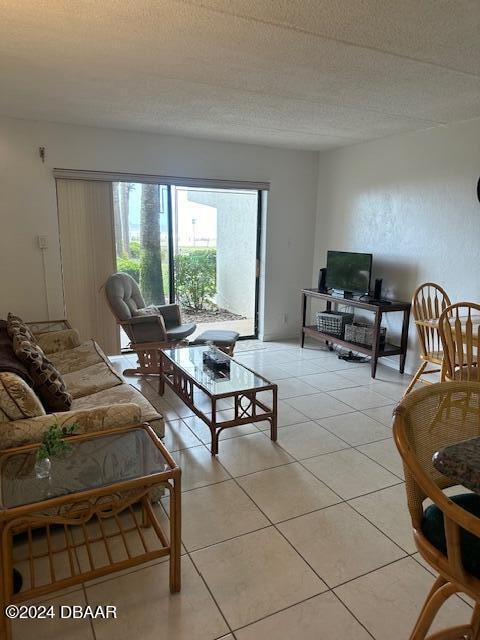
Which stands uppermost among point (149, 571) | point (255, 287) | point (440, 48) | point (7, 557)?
point (440, 48)

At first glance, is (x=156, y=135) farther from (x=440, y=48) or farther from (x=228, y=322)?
(x=440, y=48)

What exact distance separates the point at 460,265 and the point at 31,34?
11.4ft

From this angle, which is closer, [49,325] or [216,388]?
[216,388]

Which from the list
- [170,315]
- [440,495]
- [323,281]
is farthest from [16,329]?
[323,281]

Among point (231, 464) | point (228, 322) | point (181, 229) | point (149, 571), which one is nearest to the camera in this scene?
point (149, 571)

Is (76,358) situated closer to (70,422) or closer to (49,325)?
(49,325)

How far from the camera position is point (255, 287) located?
220 inches

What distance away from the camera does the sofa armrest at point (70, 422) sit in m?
1.83

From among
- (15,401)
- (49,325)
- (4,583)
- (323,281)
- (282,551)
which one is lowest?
(282,551)

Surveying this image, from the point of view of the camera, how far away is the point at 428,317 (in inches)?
149

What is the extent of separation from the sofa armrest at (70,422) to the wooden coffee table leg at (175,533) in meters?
0.49

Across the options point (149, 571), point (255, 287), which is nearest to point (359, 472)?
point (149, 571)

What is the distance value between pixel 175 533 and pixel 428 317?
2963 mm

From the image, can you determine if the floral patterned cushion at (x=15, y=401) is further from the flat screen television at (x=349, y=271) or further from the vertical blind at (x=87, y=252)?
the flat screen television at (x=349, y=271)
